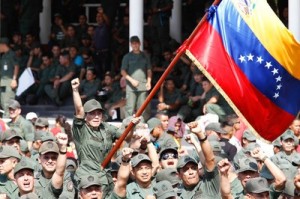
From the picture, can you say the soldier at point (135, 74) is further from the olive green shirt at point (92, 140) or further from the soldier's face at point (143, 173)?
the soldier's face at point (143, 173)

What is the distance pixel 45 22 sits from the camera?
28.5m

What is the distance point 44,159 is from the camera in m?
16.0

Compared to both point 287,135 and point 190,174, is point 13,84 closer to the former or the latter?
point 287,135

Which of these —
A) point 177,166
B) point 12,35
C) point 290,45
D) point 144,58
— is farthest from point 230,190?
point 12,35

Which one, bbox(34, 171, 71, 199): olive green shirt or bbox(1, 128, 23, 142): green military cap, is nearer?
bbox(34, 171, 71, 199): olive green shirt

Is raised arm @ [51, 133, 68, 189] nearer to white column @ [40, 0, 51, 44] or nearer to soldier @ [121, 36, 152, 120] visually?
soldier @ [121, 36, 152, 120]

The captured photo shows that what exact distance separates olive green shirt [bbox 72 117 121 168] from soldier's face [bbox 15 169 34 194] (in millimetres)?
1837

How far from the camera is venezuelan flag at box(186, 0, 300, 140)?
15.4 m

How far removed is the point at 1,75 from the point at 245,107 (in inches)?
435

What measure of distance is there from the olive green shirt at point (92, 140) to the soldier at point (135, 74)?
264 inches

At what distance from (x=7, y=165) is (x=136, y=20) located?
8676mm

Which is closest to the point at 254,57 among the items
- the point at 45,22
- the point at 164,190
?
the point at 164,190

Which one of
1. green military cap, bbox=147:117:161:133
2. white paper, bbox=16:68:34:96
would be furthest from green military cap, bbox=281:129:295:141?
white paper, bbox=16:68:34:96

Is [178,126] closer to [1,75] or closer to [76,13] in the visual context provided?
[1,75]
